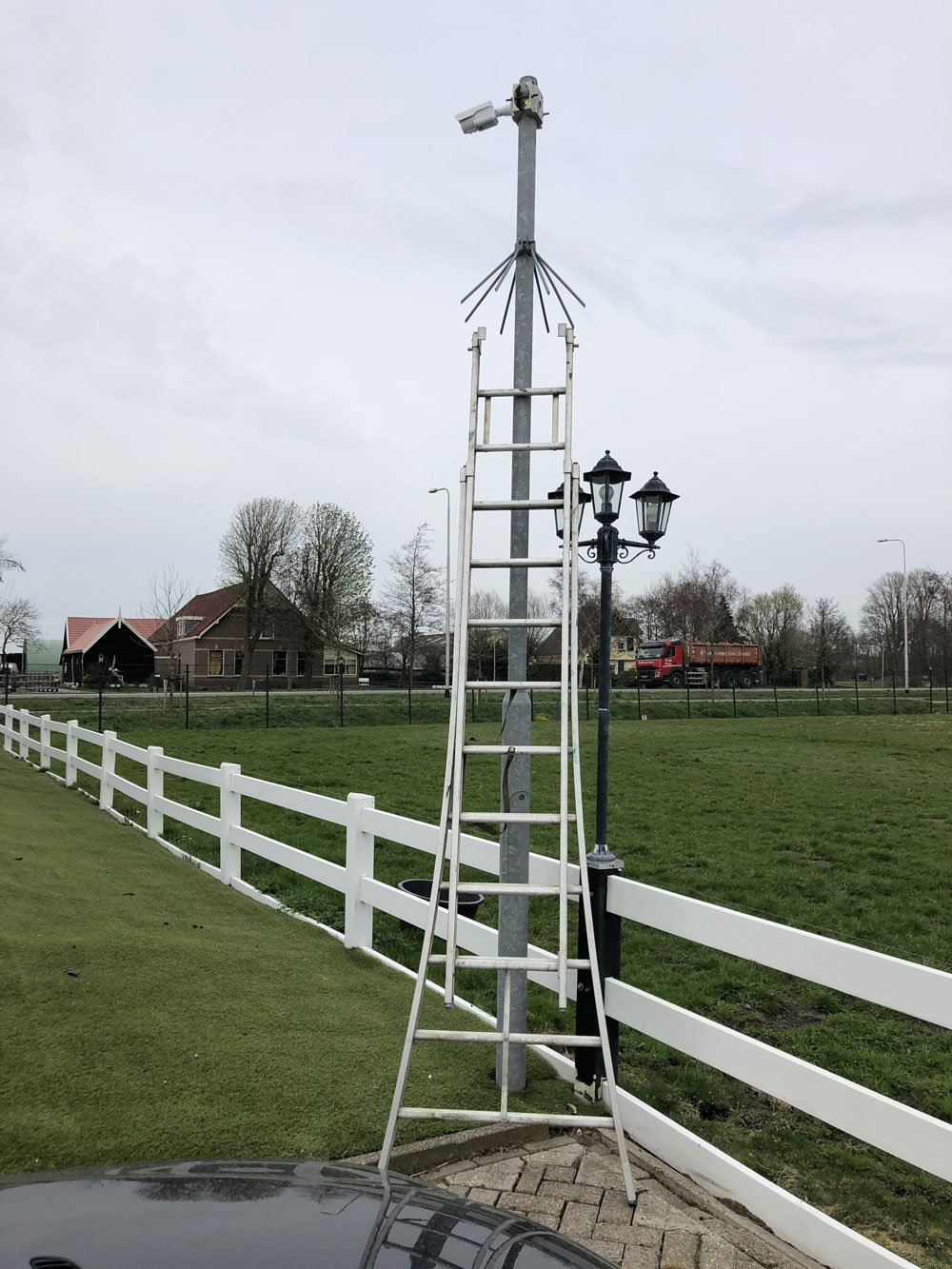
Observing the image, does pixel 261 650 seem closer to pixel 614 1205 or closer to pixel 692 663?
pixel 692 663

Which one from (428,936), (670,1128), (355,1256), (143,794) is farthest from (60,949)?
(143,794)

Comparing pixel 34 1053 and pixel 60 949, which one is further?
pixel 60 949

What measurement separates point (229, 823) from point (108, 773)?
14.3ft

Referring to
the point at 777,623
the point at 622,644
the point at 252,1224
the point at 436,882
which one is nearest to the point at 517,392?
the point at 436,882

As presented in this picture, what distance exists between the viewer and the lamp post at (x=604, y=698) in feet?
13.0

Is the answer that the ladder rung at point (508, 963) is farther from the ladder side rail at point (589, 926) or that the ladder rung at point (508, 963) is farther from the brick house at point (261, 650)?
the brick house at point (261, 650)

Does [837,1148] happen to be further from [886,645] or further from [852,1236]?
[886,645]

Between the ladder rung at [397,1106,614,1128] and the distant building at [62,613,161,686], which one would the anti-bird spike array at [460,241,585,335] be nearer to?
the ladder rung at [397,1106,614,1128]

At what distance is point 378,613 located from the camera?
5575 centimetres

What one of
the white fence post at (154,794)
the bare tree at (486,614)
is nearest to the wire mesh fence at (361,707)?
the bare tree at (486,614)

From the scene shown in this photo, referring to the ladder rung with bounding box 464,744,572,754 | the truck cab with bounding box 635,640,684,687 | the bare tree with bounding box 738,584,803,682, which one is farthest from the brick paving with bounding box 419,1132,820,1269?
the bare tree with bounding box 738,584,803,682

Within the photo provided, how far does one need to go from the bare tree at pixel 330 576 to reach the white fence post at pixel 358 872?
159 ft

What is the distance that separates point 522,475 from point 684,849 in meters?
7.46

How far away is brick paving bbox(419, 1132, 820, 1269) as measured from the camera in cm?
293
